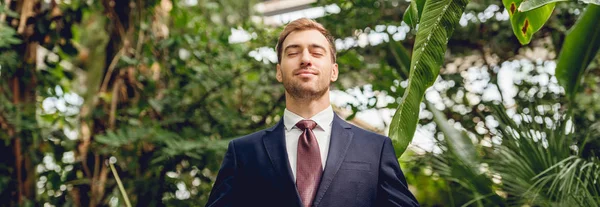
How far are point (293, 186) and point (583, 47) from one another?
2036mm

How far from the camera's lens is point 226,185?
1.29 metres

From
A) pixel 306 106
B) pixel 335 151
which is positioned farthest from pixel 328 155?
pixel 306 106

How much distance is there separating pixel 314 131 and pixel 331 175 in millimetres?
132

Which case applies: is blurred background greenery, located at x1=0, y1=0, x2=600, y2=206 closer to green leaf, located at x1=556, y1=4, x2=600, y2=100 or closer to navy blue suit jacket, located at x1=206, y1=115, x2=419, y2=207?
green leaf, located at x1=556, y1=4, x2=600, y2=100

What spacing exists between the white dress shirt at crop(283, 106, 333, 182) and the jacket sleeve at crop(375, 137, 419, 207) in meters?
0.14

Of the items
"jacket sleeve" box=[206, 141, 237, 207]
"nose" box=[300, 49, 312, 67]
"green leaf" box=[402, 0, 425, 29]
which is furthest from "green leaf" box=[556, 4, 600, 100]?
"jacket sleeve" box=[206, 141, 237, 207]

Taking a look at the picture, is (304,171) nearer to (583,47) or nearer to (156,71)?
(583,47)

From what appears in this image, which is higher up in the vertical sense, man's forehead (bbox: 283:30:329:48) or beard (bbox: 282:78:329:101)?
man's forehead (bbox: 283:30:329:48)

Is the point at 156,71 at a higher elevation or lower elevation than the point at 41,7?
lower

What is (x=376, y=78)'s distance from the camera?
11.4 ft

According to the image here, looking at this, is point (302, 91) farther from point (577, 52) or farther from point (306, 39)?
point (577, 52)

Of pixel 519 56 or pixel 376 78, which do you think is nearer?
pixel 376 78

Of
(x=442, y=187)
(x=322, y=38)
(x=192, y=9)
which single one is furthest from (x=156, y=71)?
(x=322, y=38)

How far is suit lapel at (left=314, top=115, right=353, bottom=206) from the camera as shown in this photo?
1.22m
